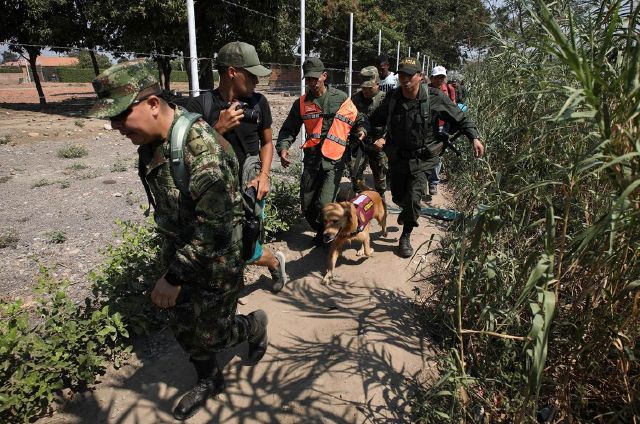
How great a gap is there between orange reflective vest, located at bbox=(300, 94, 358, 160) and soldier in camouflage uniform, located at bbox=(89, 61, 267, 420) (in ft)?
5.99

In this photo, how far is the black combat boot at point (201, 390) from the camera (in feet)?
7.06

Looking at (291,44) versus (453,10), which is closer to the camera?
(291,44)

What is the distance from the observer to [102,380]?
238 cm

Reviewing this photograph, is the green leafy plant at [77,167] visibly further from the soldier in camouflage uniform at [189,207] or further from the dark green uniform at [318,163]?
the soldier in camouflage uniform at [189,207]

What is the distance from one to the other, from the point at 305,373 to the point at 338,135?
2.15 meters

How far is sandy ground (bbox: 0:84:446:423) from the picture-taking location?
220 centimetres

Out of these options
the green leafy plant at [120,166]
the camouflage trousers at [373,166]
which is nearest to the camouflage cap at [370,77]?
the camouflage trousers at [373,166]

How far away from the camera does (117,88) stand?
62.8 inches

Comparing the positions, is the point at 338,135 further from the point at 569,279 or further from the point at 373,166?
the point at 569,279

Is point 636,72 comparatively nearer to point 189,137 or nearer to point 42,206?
point 189,137

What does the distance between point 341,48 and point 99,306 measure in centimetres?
2560

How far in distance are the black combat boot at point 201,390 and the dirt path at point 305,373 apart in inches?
2.0

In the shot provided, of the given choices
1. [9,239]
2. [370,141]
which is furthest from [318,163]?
[9,239]

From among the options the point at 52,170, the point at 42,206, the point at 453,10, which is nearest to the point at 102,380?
the point at 42,206
